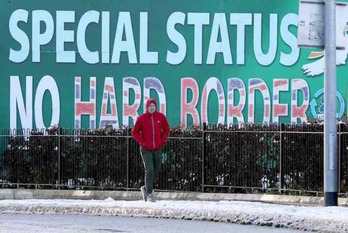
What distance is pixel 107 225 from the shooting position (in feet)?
48.5

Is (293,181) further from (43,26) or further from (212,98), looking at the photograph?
(43,26)

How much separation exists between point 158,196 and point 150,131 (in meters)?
3.27

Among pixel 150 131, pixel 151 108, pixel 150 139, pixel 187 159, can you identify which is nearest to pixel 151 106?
pixel 151 108

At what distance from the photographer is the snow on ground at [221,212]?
45.7 ft

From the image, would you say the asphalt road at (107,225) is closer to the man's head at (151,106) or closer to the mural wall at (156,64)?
the man's head at (151,106)

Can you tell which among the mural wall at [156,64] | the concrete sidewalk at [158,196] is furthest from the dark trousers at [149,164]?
the mural wall at [156,64]

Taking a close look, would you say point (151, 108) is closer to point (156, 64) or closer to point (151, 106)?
point (151, 106)

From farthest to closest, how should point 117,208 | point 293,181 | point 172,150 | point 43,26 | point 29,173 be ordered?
point 43,26 < point 29,173 < point 172,150 < point 293,181 < point 117,208

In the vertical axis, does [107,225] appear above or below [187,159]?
below

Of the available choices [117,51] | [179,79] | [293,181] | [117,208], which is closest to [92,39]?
[117,51]

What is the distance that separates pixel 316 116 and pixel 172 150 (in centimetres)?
755

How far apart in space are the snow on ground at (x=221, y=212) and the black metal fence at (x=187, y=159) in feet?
9.98

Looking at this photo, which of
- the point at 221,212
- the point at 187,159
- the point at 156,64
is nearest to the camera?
the point at 221,212

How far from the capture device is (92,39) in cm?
2834
